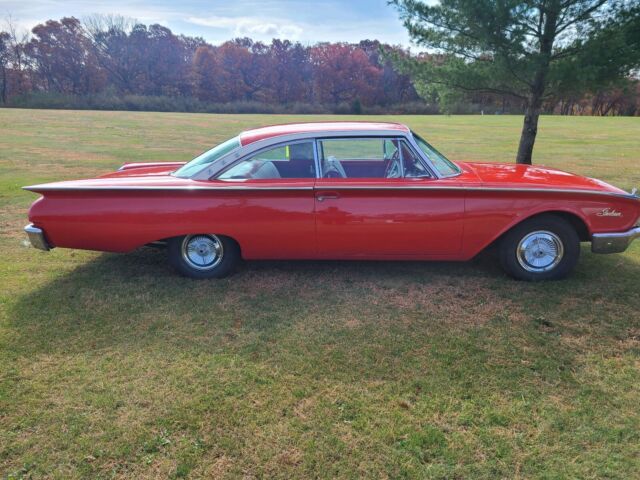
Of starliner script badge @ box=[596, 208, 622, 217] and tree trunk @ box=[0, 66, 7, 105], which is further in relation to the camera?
tree trunk @ box=[0, 66, 7, 105]

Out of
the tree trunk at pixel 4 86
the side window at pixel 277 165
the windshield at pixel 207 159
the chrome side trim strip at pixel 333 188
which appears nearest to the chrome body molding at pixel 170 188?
the chrome side trim strip at pixel 333 188

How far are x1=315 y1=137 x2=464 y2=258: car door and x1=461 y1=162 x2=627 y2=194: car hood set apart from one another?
1.61ft

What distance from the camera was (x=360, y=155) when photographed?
4.52 metres

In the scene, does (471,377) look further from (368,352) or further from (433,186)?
(433,186)

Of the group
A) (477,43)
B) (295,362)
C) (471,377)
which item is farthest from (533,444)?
(477,43)

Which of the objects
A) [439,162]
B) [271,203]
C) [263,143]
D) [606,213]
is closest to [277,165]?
[263,143]

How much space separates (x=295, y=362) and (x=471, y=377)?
1.13 meters

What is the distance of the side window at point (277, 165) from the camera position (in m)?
4.14

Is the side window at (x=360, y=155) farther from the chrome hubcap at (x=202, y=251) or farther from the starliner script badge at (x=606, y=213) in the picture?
the starliner script badge at (x=606, y=213)

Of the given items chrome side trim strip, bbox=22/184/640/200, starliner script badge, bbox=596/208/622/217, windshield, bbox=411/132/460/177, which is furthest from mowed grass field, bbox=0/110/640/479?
windshield, bbox=411/132/460/177

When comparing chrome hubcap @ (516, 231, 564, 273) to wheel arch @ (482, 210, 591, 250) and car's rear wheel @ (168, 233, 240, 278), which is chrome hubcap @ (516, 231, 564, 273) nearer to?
wheel arch @ (482, 210, 591, 250)

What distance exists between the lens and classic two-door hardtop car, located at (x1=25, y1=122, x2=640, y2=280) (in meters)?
4.02

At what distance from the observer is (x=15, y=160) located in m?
12.1

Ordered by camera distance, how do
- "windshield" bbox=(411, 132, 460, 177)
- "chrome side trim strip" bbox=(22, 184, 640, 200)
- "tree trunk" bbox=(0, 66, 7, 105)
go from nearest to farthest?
"chrome side trim strip" bbox=(22, 184, 640, 200) → "windshield" bbox=(411, 132, 460, 177) → "tree trunk" bbox=(0, 66, 7, 105)
